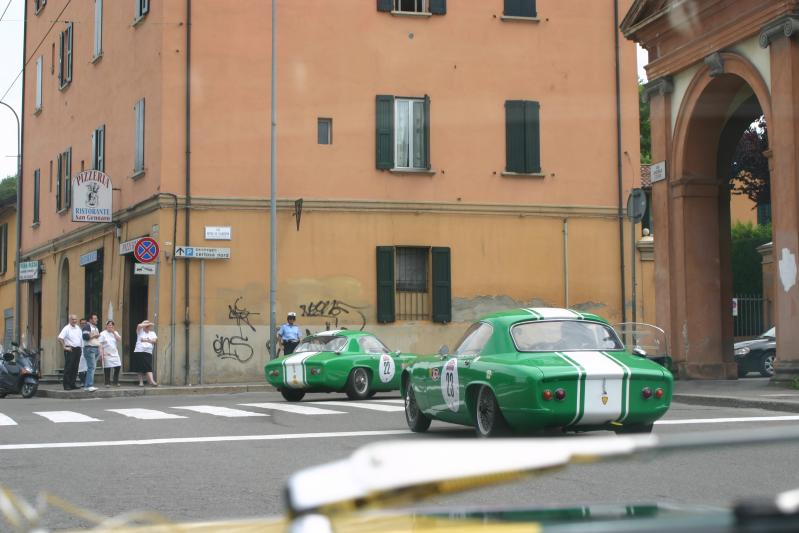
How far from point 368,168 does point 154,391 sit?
837cm

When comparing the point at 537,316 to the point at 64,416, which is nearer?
the point at 537,316

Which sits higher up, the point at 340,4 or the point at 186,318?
the point at 340,4

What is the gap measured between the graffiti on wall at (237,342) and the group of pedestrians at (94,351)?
1.69 metres

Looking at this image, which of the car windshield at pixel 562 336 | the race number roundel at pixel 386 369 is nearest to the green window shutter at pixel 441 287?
the race number roundel at pixel 386 369

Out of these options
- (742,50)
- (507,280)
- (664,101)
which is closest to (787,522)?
(742,50)

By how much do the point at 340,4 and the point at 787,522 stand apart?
102 ft

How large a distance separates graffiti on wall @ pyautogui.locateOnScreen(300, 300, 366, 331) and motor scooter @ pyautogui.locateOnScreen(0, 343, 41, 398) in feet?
22.1

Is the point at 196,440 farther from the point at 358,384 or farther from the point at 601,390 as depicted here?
the point at 358,384

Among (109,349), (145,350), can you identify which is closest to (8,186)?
(109,349)

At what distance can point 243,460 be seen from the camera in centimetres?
1179

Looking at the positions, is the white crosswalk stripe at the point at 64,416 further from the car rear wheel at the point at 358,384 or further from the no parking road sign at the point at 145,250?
the no parking road sign at the point at 145,250

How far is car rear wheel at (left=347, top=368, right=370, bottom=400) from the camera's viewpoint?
22000 millimetres

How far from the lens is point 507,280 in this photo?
107 ft

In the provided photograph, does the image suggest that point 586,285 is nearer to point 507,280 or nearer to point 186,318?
point 507,280
